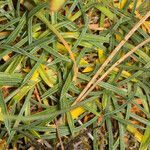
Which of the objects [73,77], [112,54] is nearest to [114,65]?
[112,54]

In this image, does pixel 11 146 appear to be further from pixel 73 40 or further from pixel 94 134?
pixel 73 40

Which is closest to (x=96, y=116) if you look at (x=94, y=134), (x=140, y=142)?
(x=94, y=134)

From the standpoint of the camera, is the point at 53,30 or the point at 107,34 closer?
the point at 53,30

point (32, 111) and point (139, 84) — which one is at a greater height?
point (32, 111)

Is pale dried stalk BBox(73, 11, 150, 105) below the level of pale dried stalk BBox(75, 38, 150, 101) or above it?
above

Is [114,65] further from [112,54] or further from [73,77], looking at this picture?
[73,77]

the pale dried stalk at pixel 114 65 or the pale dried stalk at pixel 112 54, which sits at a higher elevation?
the pale dried stalk at pixel 112 54

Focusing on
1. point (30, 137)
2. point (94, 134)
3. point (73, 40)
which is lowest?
point (94, 134)

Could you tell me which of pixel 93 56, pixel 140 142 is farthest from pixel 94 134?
pixel 93 56
